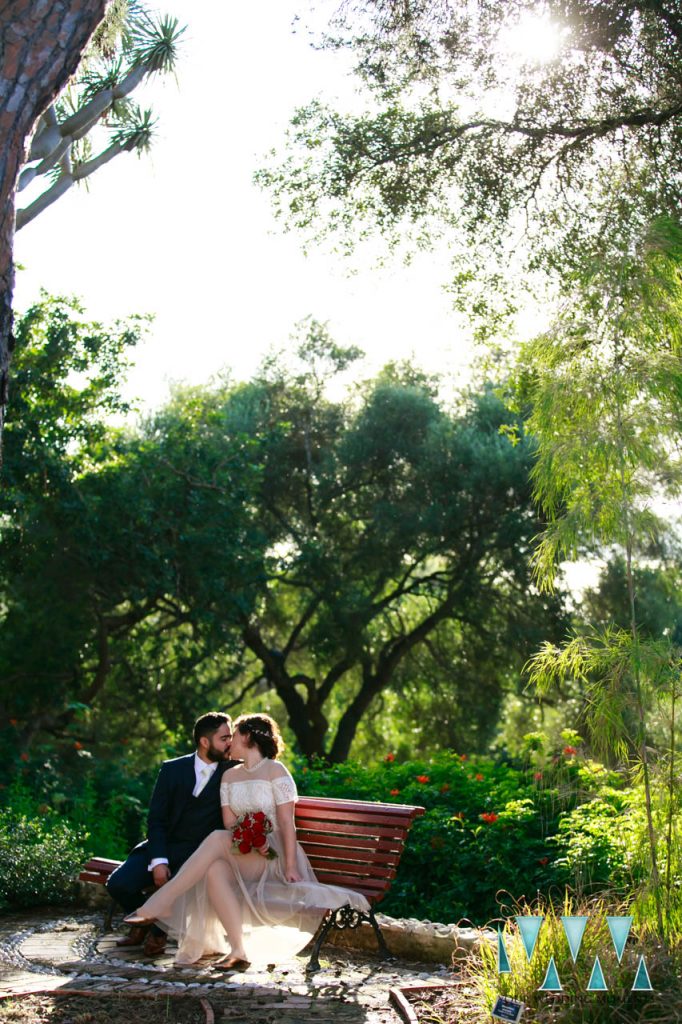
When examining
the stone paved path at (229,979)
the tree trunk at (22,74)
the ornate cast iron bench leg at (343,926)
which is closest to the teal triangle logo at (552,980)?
the stone paved path at (229,979)

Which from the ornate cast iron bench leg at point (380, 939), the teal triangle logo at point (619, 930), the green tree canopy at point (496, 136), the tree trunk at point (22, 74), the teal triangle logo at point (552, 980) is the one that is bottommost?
the ornate cast iron bench leg at point (380, 939)

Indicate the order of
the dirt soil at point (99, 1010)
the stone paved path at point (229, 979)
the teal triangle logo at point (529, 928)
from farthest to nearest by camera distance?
the stone paved path at point (229, 979)
the dirt soil at point (99, 1010)
the teal triangle logo at point (529, 928)

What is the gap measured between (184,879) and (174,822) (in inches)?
22.3

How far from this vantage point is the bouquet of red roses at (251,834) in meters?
6.25

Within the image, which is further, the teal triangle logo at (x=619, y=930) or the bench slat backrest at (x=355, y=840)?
the bench slat backrest at (x=355, y=840)

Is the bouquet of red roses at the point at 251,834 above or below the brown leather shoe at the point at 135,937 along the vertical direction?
above

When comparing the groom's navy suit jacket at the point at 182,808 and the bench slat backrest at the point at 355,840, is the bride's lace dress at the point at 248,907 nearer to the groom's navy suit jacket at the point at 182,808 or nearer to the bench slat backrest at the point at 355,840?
the bench slat backrest at the point at 355,840

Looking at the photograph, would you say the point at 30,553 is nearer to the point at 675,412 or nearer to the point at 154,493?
the point at 154,493

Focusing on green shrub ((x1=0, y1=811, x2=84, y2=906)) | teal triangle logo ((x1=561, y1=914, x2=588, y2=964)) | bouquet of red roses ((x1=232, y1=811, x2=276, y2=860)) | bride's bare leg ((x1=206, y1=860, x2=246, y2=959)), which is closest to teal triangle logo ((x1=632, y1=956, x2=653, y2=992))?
teal triangle logo ((x1=561, y1=914, x2=588, y2=964))

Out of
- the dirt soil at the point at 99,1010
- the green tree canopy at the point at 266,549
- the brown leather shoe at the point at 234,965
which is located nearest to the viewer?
the dirt soil at the point at 99,1010

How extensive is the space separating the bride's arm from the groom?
44cm

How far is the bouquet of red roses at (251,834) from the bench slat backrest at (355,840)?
47 cm

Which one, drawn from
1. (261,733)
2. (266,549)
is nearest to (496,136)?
(261,733)

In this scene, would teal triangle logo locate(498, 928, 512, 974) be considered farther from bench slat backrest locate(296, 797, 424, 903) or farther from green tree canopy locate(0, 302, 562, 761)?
green tree canopy locate(0, 302, 562, 761)
